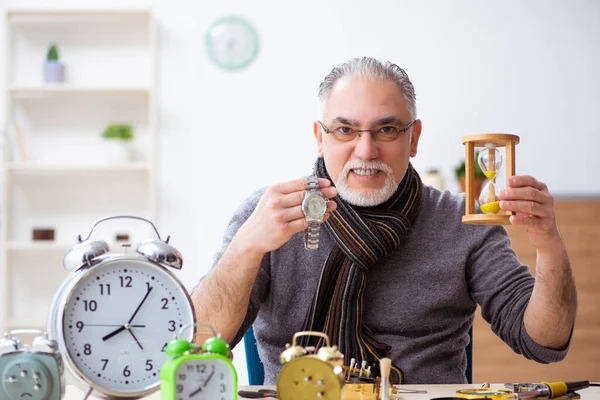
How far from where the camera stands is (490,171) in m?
1.70

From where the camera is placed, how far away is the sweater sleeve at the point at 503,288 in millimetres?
1954

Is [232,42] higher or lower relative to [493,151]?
higher

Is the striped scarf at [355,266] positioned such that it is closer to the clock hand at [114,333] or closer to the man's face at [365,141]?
the man's face at [365,141]

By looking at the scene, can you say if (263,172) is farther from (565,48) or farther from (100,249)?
(100,249)

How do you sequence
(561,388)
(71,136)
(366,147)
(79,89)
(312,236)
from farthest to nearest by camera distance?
(71,136) < (79,89) < (366,147) < (312,236) < (561,388)

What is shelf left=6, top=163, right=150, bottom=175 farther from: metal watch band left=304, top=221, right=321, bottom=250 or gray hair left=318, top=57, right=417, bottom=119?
metal watch band left=304, top=221, right=321, bottom=250

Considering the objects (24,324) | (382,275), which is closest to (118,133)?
(24,324)

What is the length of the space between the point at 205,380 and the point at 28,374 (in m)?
0.26

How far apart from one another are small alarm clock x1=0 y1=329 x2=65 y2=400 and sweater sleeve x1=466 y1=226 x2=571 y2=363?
116 centimetres

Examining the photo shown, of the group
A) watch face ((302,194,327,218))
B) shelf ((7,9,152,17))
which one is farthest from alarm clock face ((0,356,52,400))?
shelf ((7,9,152,17))

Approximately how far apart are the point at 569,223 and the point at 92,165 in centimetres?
Result: 242

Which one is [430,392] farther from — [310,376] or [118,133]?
[118,133]

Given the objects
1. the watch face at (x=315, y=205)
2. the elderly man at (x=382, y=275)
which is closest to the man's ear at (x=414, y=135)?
the elderly man at (x=382, y=275)

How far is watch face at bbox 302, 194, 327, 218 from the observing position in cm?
154
